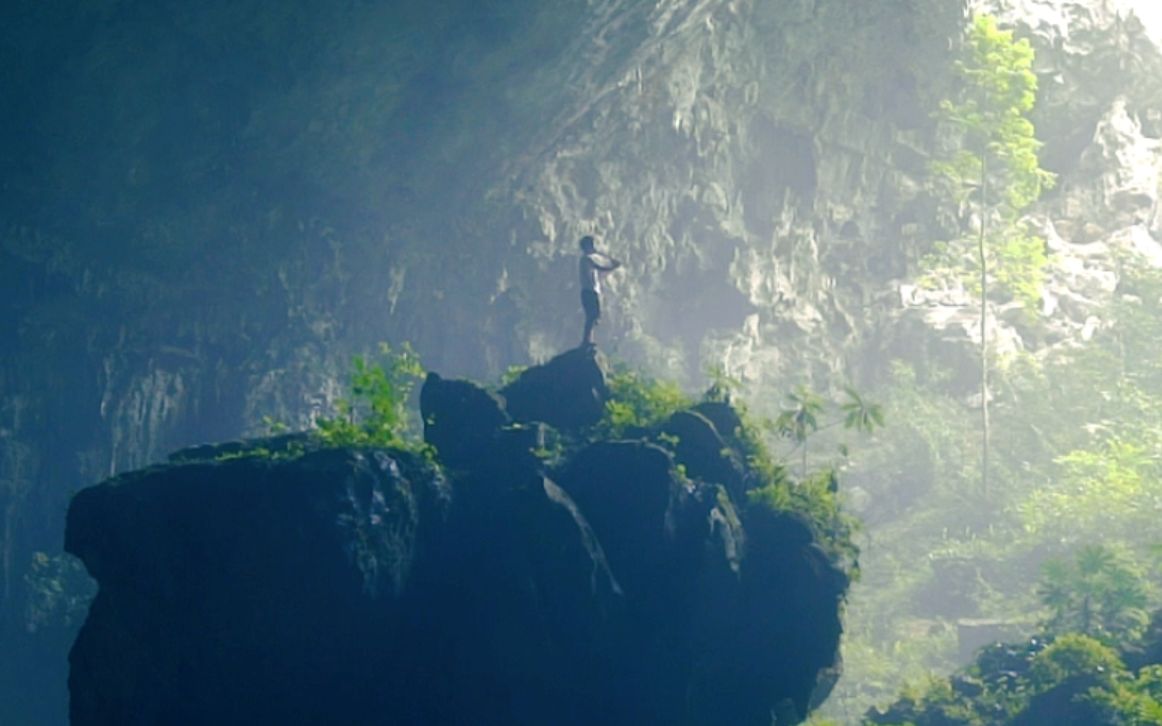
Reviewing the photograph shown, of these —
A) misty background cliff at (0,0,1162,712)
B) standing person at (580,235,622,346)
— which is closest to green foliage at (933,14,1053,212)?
misty background cliff at (0,0,1162,712)

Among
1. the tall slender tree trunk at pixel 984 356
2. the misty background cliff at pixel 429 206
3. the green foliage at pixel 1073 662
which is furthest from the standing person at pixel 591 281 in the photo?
the tall slender tree trunk at pixel 984 356

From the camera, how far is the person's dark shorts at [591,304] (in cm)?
2395

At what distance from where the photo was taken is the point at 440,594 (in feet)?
64.6

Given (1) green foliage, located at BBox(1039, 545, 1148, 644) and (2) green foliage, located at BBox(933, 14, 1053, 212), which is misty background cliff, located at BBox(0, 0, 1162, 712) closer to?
(2) green foliage, located at BBox(933, 14, 1053, 212)

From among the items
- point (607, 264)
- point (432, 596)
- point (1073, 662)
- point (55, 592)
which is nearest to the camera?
point (432, 596)

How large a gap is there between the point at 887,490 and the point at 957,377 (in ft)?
18.0

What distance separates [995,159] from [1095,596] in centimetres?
2380

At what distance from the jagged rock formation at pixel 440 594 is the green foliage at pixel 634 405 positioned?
2.88ft

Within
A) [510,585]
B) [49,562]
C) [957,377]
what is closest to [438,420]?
[510,585]

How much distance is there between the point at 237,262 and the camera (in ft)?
118

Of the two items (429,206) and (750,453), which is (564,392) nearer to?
(750,453)

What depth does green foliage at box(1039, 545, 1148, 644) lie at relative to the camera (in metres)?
28.4

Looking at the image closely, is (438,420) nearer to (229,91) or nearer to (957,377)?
(229,91)

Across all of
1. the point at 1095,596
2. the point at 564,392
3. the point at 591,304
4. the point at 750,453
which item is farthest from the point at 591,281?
the point at 1095,596
